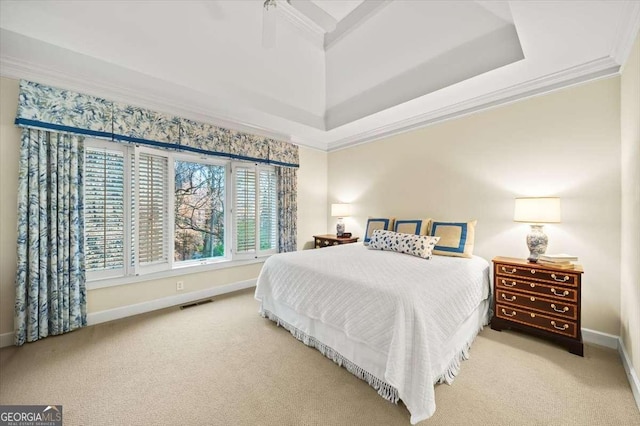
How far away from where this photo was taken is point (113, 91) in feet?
9.02

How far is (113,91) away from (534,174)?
182 inches

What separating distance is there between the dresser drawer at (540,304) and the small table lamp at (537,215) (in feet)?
1.19

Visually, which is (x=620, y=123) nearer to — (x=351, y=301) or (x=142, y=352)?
(x=351, y=301)

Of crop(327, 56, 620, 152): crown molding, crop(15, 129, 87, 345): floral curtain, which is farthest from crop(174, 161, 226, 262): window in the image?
crop(327, 56, 620, 152): crown molding

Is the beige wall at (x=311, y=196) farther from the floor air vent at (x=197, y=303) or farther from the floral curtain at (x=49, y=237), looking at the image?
the floral curtain at (x=49, y=237)

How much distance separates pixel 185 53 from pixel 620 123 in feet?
13.9

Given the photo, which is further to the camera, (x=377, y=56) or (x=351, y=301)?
(x=377, y=56)

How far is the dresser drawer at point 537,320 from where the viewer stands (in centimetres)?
216

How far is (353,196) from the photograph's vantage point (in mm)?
4656

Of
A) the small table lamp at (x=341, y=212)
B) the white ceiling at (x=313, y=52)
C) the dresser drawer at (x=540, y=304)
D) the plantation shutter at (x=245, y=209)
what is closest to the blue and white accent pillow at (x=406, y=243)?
the dresser drawer at (x=540, y=304)

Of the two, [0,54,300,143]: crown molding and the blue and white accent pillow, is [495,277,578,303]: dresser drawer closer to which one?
the blue and white accent pillow

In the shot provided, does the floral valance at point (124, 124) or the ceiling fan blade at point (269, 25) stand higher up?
the ceiling fan blade at point (269, 25)

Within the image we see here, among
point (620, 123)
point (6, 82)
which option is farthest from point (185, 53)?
point (620, 123)

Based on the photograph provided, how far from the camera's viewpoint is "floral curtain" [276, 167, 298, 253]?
4316mm
